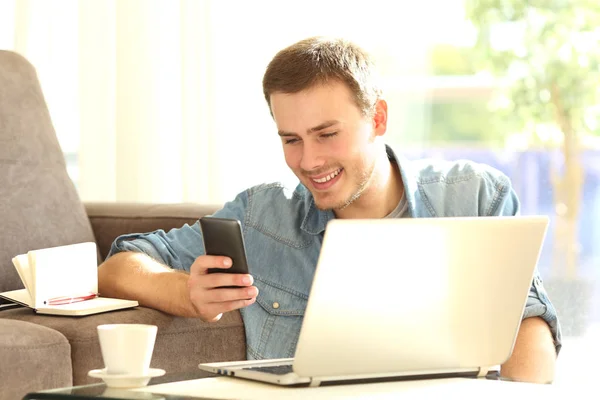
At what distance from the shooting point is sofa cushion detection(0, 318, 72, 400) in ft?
5.16

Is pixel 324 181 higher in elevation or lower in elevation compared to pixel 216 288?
higher

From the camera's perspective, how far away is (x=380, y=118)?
200 cm

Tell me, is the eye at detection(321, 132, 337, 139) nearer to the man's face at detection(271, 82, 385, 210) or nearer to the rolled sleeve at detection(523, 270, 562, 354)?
the man's face at detection(271, 82, 385, 210)

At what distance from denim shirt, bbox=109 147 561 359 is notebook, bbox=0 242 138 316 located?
14 centimetres

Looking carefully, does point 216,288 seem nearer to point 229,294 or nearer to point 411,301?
point 229,294

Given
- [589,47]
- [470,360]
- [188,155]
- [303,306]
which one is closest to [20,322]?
[303,306]

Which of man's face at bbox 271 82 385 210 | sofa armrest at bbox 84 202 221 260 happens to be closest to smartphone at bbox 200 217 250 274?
man's face at bbox 271 82 385 210

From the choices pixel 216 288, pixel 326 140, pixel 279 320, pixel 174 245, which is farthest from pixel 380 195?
pixel 216 288

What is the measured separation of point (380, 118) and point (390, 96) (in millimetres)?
1011

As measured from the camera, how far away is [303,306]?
6.38 ft

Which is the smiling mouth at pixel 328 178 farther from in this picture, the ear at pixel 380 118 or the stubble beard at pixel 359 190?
the ear at pixel 380 118

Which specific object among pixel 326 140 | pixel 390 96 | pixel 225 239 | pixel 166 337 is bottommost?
pixel 166 337

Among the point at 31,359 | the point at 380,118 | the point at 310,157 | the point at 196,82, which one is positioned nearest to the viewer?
the point at 31,359

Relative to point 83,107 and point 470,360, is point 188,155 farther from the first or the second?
point 470,360
